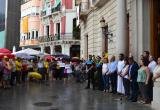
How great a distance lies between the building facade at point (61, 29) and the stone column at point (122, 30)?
34673 mm

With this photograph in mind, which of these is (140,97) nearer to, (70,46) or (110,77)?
(110,77)

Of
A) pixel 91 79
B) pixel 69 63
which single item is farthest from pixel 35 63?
pixel 91 79

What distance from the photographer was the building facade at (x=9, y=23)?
69.9 metres

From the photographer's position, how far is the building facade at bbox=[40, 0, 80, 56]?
54.1 m

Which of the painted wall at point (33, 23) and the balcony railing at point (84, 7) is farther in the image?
the painted wall at point (33, 23)

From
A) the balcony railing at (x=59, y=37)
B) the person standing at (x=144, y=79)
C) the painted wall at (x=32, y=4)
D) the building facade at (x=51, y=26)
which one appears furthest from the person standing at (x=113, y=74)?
the painted wall at (x=32, y=4)

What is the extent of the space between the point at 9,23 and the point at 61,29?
18774mm

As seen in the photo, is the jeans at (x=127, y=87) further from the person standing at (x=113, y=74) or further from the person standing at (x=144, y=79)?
the person standing at (x=113, y=74)

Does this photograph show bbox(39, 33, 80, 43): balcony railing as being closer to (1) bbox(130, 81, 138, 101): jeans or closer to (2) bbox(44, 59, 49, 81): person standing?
(2) bbox(44, 59, 49, 81): person standing

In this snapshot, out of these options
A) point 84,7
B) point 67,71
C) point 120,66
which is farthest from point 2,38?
point 120,66

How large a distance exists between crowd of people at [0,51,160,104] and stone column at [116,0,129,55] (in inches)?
29.6

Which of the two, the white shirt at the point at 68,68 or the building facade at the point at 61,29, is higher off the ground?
the building facade at the point at 61,29

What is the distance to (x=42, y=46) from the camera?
194 ft

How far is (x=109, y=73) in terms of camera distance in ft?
55.7
